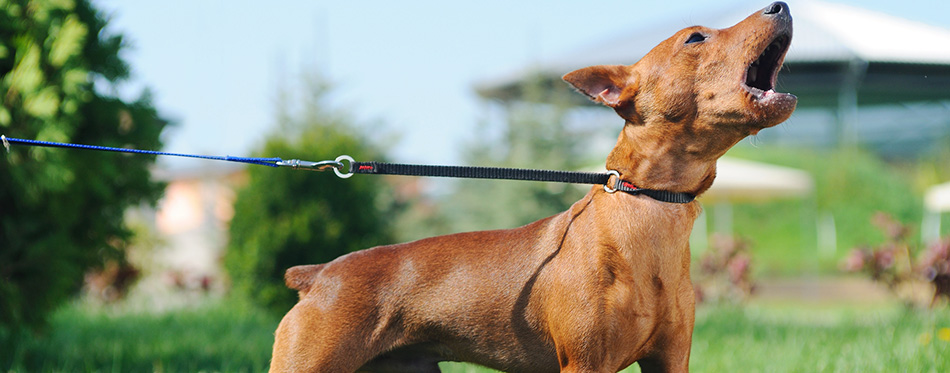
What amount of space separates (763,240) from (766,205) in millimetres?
1707

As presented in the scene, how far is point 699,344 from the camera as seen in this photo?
20.6 feet

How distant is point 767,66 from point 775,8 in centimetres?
19

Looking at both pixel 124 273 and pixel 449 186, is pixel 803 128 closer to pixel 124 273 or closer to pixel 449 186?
pixel 449 186

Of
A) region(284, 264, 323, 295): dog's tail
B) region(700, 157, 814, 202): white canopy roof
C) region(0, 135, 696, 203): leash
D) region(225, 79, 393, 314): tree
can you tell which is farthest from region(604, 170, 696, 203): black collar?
region(700, 157, 814, 202): white canopy roof

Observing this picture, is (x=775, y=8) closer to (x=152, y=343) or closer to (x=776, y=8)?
(x=776, y=8)

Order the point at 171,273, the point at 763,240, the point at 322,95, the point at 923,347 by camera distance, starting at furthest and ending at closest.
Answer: the point at 763,240 → the point at 322,95 → the point at 171,273 → the point at 923,347

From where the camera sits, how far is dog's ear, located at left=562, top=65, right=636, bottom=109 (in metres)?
2.40

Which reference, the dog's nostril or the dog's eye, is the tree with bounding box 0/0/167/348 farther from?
the dog's nostril

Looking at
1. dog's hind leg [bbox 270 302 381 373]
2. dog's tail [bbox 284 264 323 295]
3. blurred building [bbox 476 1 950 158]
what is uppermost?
blurred building [bbox 476 1 950 158]

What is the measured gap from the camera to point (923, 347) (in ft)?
17.1

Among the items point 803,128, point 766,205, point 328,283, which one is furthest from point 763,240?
point 328,283

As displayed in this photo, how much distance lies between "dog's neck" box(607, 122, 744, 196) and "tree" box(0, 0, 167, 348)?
4254 millimetres

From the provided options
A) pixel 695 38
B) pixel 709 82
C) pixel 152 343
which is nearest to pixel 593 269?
pixel 709 82

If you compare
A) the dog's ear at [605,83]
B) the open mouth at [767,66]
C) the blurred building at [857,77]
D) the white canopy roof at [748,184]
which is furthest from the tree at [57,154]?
the blurred building at [857,77]
